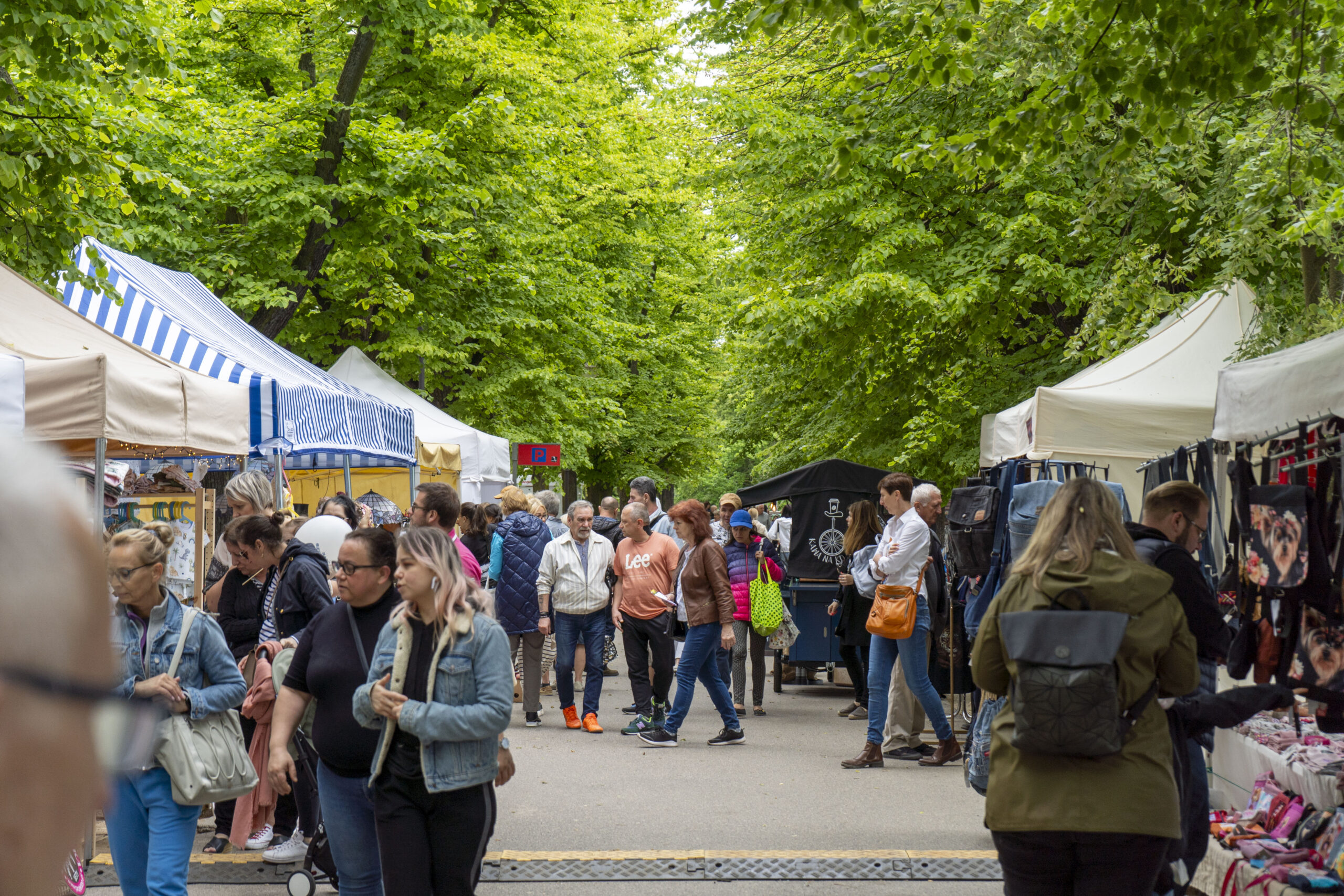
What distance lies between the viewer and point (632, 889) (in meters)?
6.48

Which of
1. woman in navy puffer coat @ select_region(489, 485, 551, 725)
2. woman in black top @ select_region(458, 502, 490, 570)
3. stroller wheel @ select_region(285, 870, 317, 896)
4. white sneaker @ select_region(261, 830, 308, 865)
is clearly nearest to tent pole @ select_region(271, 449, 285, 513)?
woman in black top @ select_region(458, 502, 490, 570)

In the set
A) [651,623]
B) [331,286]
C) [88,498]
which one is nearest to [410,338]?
[331,286]

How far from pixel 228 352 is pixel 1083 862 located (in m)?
9.20

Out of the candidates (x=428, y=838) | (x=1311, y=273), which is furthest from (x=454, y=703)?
(x=1311, y=273)

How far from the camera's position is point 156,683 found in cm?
493

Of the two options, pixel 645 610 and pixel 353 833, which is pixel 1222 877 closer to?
pixel 353 833

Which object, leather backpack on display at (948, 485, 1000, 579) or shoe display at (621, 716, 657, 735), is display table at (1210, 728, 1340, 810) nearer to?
leather backpack on display at (948, 485, 1000, 579)

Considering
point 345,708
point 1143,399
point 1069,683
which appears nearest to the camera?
point 1069,683

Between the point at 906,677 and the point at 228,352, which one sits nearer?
the point at 906,677

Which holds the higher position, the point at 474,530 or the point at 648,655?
the point at 474,530

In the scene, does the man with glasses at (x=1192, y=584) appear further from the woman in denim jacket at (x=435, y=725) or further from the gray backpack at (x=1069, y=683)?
the woman in denim jacket at (x=435, y=725)

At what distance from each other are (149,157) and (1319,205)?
1360cm

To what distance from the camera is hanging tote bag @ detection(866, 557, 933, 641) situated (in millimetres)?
9477

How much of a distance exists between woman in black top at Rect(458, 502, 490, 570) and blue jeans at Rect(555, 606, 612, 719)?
4.06 ft
